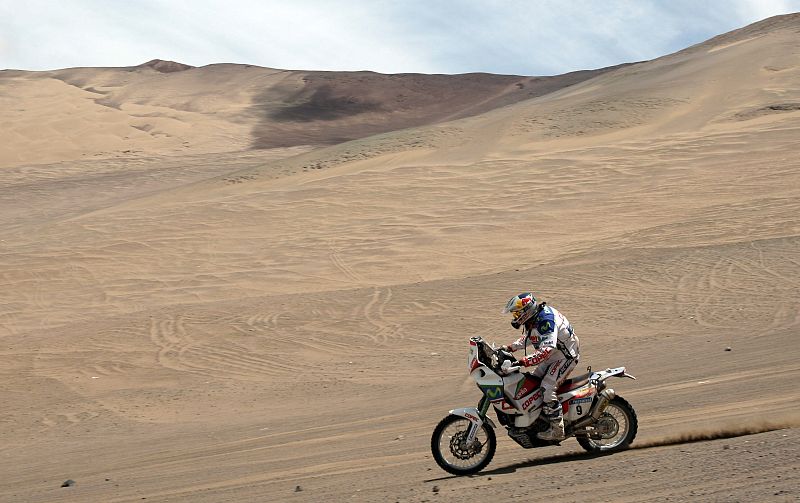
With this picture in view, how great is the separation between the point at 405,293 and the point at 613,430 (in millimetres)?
13178

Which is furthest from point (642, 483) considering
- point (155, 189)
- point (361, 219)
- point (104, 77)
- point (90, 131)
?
point (104, 77)

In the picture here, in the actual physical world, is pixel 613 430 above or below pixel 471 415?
below

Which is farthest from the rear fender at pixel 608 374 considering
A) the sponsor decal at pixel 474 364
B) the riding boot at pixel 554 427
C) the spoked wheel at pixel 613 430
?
the sponsor decal at pixel 474 364

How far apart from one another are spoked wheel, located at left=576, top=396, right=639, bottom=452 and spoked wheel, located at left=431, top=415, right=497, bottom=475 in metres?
0.79

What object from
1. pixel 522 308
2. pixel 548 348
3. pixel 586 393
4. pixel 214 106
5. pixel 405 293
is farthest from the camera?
pixel 214 106

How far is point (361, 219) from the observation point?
3084 centimetres

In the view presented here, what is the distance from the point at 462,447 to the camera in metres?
8.21

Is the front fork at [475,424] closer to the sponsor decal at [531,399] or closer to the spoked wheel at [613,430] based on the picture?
the sponsor decal at [531,399]

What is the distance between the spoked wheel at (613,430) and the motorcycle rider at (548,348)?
359 millimetres

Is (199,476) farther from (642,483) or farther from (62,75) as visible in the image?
(62,75)

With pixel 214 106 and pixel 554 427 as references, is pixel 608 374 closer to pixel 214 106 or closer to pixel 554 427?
pixel 554 427

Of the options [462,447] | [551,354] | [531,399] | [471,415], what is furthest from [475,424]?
[551,354]

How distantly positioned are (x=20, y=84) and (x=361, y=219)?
173 feet

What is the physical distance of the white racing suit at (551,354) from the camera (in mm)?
8125
